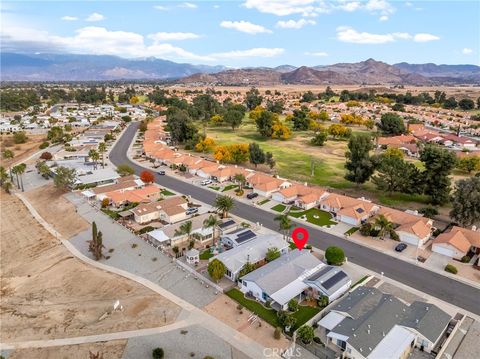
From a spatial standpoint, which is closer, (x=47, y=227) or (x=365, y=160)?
(x=47, y=227)

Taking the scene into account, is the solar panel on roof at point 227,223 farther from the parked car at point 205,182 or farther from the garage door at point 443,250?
the garage door at point 443,250

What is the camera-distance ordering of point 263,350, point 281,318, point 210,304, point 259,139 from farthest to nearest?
point 259,139, point 210,304, point 281,318, point 263,350

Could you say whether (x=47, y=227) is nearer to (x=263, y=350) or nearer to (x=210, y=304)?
(x=210, y=304)

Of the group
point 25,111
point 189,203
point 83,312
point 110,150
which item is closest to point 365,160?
point 189,203

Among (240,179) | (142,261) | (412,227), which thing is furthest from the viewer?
(240,179)

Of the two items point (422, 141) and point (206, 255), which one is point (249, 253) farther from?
point (422, 141)

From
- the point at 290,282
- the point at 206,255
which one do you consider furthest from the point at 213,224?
the point at 290,282
